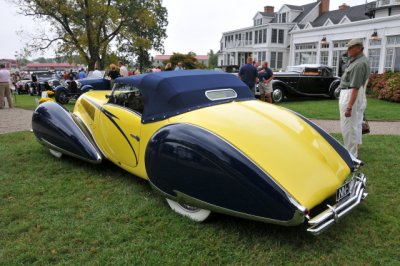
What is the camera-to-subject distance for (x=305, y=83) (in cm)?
1461

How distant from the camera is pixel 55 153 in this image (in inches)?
221

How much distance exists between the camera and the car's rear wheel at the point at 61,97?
13703 millimetres

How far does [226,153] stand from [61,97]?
1250cm

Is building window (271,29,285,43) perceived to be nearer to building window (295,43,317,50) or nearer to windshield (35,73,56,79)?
building window (295,43,317,50)

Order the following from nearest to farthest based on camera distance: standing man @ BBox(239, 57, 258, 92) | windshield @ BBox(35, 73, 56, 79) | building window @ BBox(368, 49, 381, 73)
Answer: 1. standing man @ BBox(239, 57, 258, 92)
2. building window @ BBox(368, 49, 381, 73)
3. windshield @ BBox(35, 73, 56, 79)

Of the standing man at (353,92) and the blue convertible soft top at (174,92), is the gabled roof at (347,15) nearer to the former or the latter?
the standing man at (353,92)

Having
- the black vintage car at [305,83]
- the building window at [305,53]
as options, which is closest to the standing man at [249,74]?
the black vintage car at [305,83]

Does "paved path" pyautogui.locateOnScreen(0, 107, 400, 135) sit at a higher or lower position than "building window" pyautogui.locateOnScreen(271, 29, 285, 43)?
lower

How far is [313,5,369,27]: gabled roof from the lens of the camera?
88.9 ft

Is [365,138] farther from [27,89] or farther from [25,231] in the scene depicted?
[27,89]

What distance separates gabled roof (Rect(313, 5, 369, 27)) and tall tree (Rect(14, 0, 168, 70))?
→ 16.0 metres

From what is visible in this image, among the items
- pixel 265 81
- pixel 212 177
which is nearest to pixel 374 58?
pixel 265 81

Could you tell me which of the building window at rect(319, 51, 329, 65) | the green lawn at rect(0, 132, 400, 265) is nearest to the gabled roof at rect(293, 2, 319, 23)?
the building window at rect(319, 51, 329, 65)

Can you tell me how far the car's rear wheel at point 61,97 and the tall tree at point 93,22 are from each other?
581 inches
